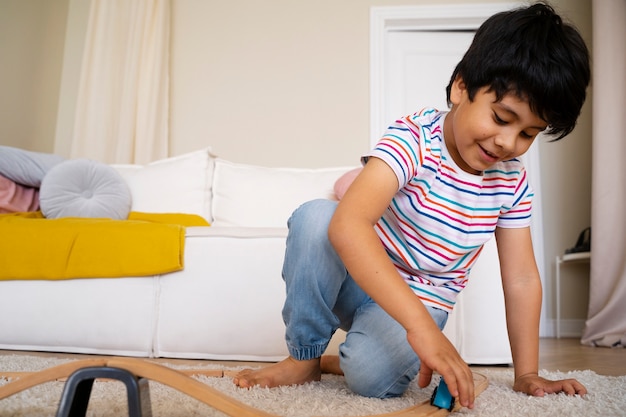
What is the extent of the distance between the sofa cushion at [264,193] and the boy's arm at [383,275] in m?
1.42

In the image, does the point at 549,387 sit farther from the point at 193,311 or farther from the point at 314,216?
the point at 193,311

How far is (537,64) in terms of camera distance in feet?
2.78

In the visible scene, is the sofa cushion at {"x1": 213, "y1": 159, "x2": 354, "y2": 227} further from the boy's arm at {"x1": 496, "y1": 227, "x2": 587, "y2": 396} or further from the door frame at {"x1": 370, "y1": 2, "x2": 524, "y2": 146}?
the boy's arm at {"x1": 496, "y1": 227, "x2": 587, "y2": 396}

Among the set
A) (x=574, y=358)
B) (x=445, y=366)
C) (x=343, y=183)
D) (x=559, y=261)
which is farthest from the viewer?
(x=559, y=261)

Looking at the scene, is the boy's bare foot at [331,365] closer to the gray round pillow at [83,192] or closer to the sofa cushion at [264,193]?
the sofa cushion at [264,193]

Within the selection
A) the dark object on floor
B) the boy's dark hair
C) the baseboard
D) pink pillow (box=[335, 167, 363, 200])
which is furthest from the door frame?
the dark object on floor

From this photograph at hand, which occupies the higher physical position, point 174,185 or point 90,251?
point 174,185

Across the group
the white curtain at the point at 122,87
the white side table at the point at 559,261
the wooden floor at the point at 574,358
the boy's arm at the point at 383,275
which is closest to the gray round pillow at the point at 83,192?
the wooden floor at the point at 574,358

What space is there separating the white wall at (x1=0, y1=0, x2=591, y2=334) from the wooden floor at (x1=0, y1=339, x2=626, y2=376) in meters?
0.76

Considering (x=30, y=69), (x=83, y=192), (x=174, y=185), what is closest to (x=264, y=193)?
(x=174, y=185)

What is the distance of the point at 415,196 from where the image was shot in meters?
1.00

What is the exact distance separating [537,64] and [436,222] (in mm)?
310

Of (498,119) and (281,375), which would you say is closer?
(498,119)

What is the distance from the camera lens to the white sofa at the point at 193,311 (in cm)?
163
